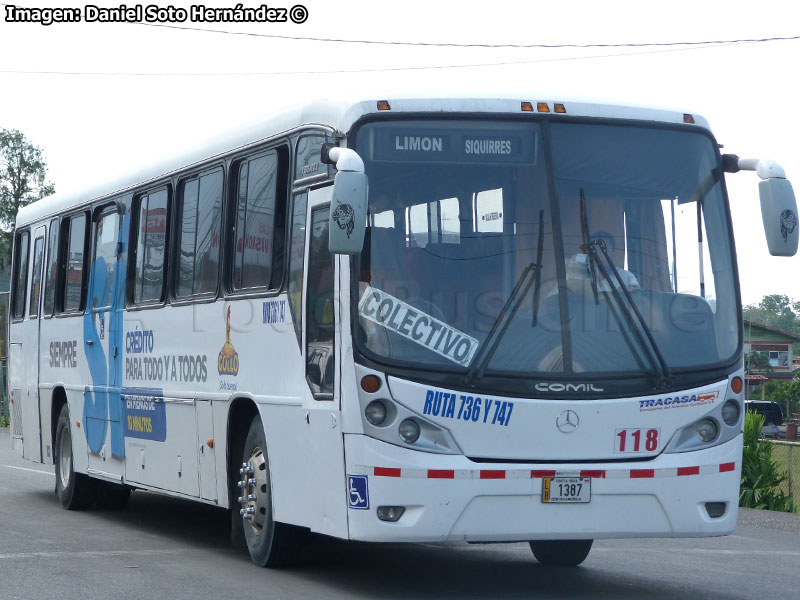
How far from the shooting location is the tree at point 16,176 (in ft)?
269

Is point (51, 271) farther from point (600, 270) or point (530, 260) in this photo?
point (600, 270)

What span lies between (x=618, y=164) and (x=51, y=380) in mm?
8455

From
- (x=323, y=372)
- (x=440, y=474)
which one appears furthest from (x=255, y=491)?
(x=440, y=474)

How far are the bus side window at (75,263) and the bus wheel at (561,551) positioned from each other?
19.7 feet

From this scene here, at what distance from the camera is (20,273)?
16859mm

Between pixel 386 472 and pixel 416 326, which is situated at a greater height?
pixel 416 326

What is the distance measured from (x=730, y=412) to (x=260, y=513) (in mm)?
3224

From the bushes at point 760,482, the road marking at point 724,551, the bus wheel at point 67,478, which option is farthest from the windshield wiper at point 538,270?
the bushes at point 760,482

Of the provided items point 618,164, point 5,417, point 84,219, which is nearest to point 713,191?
point 618,164

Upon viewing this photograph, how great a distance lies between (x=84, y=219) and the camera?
14.4m

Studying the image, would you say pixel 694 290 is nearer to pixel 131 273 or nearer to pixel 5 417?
pixel 131 273

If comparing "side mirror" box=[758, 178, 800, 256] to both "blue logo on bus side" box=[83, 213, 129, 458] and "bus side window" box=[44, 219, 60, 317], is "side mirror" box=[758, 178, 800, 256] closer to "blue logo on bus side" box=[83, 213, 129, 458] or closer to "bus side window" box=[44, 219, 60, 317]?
"blue logo on bus side" box=[83, 213, 129, 458]

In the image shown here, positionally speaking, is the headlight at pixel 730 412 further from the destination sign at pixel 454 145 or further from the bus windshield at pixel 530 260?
the destination sign at pixel 454 145

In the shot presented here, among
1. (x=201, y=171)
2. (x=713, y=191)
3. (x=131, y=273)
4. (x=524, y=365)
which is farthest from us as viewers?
(x=131, y=273)
